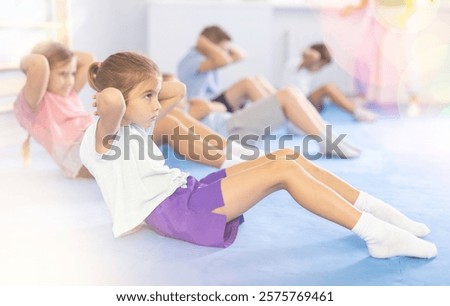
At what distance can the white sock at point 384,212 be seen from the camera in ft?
3.77

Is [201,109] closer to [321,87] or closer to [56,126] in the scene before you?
[56,126]

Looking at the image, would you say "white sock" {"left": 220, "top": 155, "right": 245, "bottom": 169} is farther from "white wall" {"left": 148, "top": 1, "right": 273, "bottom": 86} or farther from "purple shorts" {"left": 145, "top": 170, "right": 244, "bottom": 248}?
"white wall" {"left": 148, "top": 1, "right": 273, "bottom": 86}

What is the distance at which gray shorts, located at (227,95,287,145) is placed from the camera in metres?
1.93

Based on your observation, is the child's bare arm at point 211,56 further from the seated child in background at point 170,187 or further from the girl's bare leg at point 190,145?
the seated child in background at point 170,187

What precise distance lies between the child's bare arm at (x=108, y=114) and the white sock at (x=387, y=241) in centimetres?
46

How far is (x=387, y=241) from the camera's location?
104 cm

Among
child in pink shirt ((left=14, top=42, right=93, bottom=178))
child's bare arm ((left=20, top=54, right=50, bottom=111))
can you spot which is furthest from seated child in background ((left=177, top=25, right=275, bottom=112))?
child's bare arm ((left=20, top=54, right=50, bottom=111))

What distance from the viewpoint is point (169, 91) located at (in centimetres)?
131

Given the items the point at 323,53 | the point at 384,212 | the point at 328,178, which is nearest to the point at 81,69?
the point at 328,178

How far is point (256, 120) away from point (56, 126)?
671mm

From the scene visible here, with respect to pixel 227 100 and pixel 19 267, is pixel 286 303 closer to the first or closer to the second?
pixel 19 267

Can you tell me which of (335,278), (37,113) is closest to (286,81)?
(37,113)

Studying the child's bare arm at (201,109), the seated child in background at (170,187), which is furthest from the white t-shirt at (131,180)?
the child's bare arm at (201,109)

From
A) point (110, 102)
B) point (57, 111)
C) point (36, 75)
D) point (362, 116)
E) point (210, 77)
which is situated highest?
point (110, 102)
